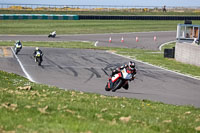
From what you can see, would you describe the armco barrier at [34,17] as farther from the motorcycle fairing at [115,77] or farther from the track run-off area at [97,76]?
the motorcycle fairing at [115,77]

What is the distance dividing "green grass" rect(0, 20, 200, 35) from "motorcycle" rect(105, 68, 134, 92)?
48.6m

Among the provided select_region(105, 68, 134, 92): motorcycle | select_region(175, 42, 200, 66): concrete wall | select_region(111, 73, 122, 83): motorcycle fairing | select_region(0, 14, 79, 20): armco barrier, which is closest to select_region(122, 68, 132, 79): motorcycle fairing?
select_region(105, 68, 134, 92): motorcycle

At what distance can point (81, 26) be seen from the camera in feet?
254

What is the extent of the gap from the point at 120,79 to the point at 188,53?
1532cm

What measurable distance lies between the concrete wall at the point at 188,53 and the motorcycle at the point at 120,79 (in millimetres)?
13050

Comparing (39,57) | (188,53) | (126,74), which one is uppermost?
(126,74)

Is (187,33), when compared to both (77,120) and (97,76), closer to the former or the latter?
(97,76)

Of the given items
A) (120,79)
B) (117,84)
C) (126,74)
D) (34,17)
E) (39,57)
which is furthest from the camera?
(34,17)

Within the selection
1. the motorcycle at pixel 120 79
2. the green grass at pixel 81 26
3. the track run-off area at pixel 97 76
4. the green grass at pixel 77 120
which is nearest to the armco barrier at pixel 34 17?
the green grass at pixel 81 26

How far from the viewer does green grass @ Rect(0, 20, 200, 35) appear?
229ft

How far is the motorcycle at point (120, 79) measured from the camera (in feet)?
57.8

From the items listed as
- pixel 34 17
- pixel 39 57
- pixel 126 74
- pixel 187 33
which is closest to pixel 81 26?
pixel 34 17

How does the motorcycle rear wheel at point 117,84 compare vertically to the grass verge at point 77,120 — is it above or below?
below

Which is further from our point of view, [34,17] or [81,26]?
[34,17]
